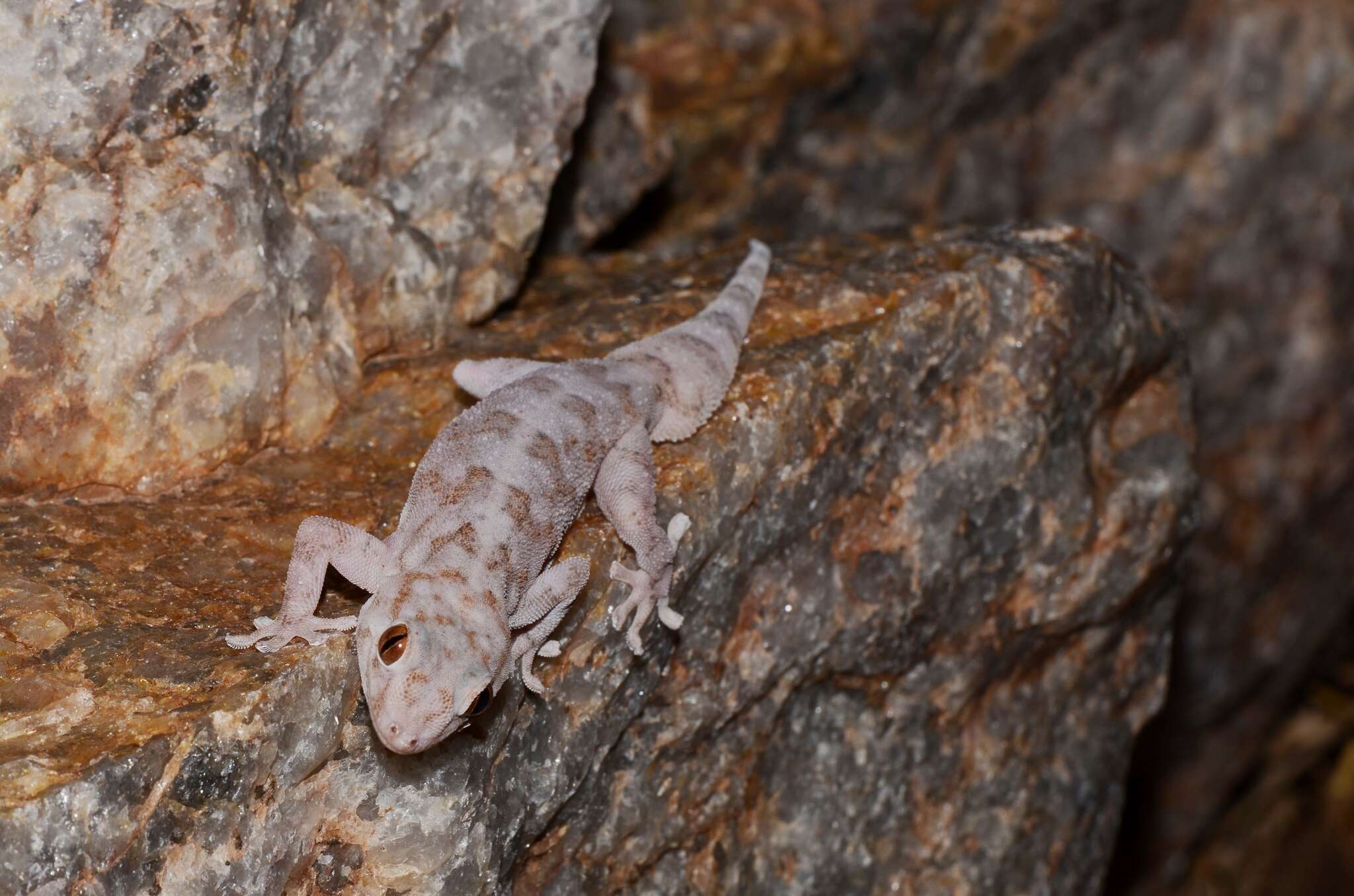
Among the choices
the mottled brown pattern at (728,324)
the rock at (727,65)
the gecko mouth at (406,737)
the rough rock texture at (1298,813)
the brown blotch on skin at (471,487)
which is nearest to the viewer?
the gecko mouth at (406,737)

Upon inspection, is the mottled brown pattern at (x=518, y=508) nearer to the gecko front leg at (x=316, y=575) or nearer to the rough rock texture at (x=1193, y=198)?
the gecko front leg at (x=316, y=575)

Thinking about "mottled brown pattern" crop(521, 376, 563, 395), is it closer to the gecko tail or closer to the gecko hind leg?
the gecko tail

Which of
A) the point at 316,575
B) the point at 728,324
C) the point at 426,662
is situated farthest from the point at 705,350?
the point at 426,662

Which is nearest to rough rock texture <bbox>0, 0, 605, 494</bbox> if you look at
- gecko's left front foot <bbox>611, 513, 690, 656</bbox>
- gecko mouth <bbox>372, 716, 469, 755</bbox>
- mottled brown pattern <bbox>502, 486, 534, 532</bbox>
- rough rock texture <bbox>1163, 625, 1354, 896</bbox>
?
mottled brown pattern <bbox>502, 486, 534, 532</bbox>

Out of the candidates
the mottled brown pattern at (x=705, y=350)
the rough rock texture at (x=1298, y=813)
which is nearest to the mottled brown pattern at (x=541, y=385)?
the mottled brown pattern at (x=705, y=350)

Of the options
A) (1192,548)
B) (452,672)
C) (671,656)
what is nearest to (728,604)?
(671,656)
